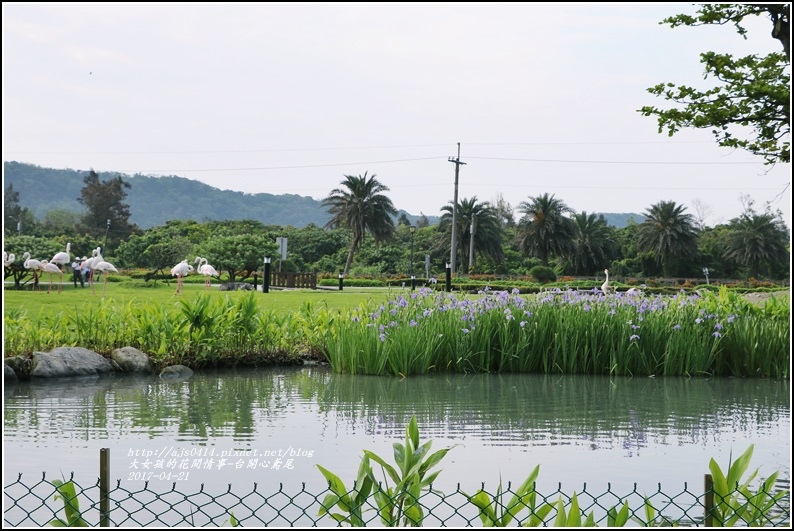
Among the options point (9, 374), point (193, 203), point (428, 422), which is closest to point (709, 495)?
point (428, 422)

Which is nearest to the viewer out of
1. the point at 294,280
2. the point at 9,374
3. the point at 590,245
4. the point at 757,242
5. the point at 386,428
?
the point at 386,428

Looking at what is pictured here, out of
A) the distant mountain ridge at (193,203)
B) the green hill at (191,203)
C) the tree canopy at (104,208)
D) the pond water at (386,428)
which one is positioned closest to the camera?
the pond water at (386,428)

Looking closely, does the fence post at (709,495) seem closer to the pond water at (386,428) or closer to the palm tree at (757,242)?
the pond water at (386,428)

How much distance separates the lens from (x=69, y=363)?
355 inches

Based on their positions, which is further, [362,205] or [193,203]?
[193,203]

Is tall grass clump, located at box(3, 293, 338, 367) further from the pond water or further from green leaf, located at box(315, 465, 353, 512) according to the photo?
green leaf, located at box(315, 465, 353, 512)

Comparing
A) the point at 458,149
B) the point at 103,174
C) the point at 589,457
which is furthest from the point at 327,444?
the point at 103,174

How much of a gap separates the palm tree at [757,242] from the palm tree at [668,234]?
7.20 feet

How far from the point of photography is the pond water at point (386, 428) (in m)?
4.98

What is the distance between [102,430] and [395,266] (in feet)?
150

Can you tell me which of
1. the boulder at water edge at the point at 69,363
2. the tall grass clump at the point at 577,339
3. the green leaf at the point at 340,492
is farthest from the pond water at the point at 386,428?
the green leaf at the point at 340,492

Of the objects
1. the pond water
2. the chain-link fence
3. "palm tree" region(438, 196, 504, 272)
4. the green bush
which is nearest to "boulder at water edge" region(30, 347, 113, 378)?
the pond water

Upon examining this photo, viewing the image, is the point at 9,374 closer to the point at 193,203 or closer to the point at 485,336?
the point at 485,336

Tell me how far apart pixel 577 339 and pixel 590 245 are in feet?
141
